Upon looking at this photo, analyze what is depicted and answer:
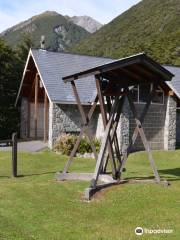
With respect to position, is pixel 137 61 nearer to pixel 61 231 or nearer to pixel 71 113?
pixel 61 231

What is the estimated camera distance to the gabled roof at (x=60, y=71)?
913 inches

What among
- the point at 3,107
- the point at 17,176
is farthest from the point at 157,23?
the point at 17,176

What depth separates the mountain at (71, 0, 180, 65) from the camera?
2611 inches

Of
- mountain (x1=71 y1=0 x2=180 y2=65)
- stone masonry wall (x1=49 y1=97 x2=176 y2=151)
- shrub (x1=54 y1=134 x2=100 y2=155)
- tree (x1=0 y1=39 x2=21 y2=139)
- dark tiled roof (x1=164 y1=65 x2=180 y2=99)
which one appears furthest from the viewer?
mountain (x1=71 y1=0 x2=180 y2=65)

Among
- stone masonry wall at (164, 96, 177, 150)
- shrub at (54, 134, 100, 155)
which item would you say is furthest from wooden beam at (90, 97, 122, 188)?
stone masonry wall at (164, 96, 177, 150)

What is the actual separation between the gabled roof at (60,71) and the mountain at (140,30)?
31.4 m

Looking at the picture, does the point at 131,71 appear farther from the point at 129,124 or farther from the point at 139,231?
the point at 129,124

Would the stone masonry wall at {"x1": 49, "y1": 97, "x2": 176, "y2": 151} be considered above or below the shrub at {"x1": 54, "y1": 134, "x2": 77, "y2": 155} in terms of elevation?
above

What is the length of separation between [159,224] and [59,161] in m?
11.5

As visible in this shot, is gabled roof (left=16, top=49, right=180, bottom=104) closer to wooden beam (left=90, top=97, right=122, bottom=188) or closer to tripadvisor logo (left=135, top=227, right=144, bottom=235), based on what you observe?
wooden beam (left=90, top=97, right=122, bottom=188)

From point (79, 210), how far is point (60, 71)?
1621 centimetres

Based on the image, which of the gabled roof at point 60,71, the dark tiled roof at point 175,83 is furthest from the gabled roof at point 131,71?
the dark tiled roof at point 175,83

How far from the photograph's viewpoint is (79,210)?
9508 millimetres

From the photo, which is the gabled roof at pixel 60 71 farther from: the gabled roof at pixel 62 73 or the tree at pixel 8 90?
the tree at pixel 8 90
